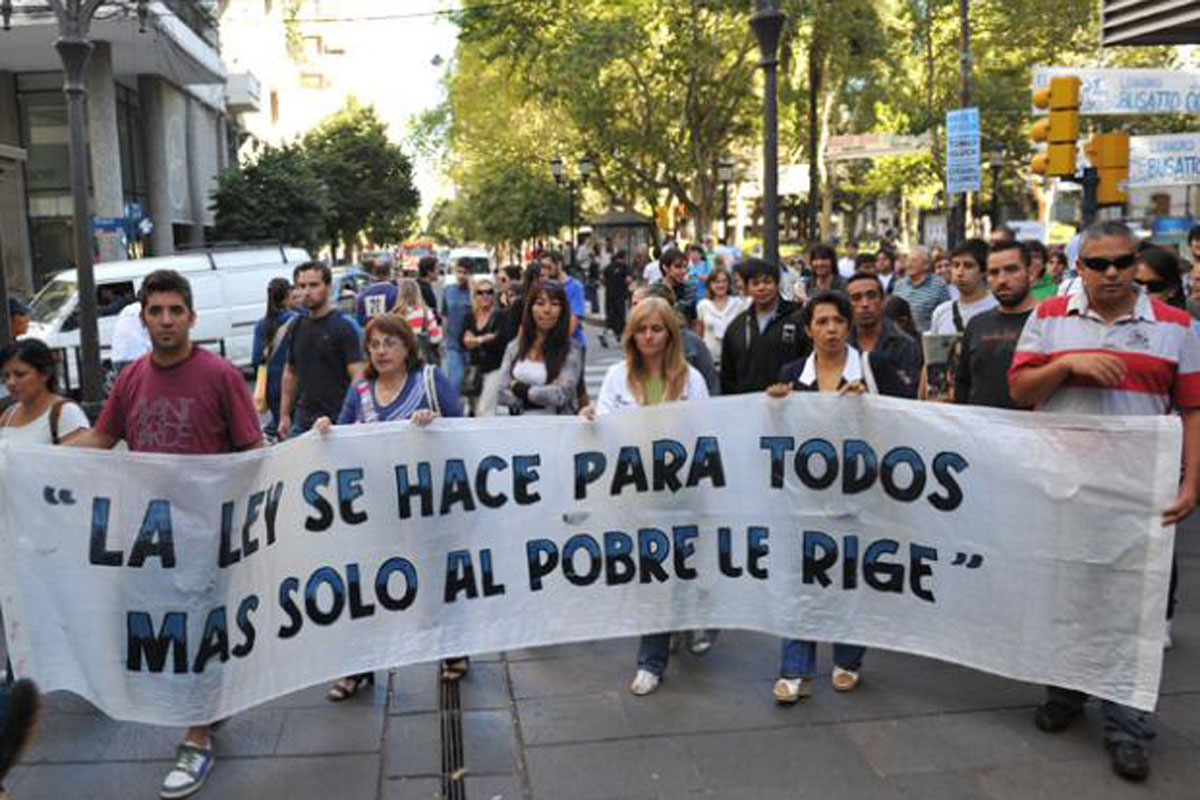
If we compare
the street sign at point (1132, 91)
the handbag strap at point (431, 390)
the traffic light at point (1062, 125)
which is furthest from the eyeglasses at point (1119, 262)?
the street sign at point (1132, 91)

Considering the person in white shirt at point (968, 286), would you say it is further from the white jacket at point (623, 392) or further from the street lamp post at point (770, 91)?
the street lamp post at point (770, 91)

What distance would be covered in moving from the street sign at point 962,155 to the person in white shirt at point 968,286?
11.2m

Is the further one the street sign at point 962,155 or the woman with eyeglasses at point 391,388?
the street sign at point 962,155

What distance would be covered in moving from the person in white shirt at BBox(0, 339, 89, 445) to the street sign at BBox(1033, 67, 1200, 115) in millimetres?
14215

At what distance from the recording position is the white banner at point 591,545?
4023 mm

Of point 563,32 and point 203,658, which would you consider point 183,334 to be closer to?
point 203,658

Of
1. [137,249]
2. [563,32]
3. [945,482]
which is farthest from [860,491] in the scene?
[137,249]

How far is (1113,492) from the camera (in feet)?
13.2

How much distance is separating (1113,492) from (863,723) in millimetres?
1295

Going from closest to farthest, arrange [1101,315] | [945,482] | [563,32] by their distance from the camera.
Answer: [1101,315], [945,482], [563,32]

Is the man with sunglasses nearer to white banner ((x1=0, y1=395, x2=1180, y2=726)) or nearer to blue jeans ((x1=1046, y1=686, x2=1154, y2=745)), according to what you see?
blue jeans ((x1=1046, y1=686, x2=1154, y2=745))

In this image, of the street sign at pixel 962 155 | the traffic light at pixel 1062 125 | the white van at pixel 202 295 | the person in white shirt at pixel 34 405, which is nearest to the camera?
the person in white shirt at pixel 34 405

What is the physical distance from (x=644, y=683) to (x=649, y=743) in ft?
1.66

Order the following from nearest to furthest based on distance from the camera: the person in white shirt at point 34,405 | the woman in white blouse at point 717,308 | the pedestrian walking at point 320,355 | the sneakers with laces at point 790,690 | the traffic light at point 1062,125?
the sneakers with laces at point 790,690 < the person in white shirt at point 34,405 < the pedestrian walking at point 320,355 < the woman in white blouse at point 717,308 < the traffic light at point 1062,125
